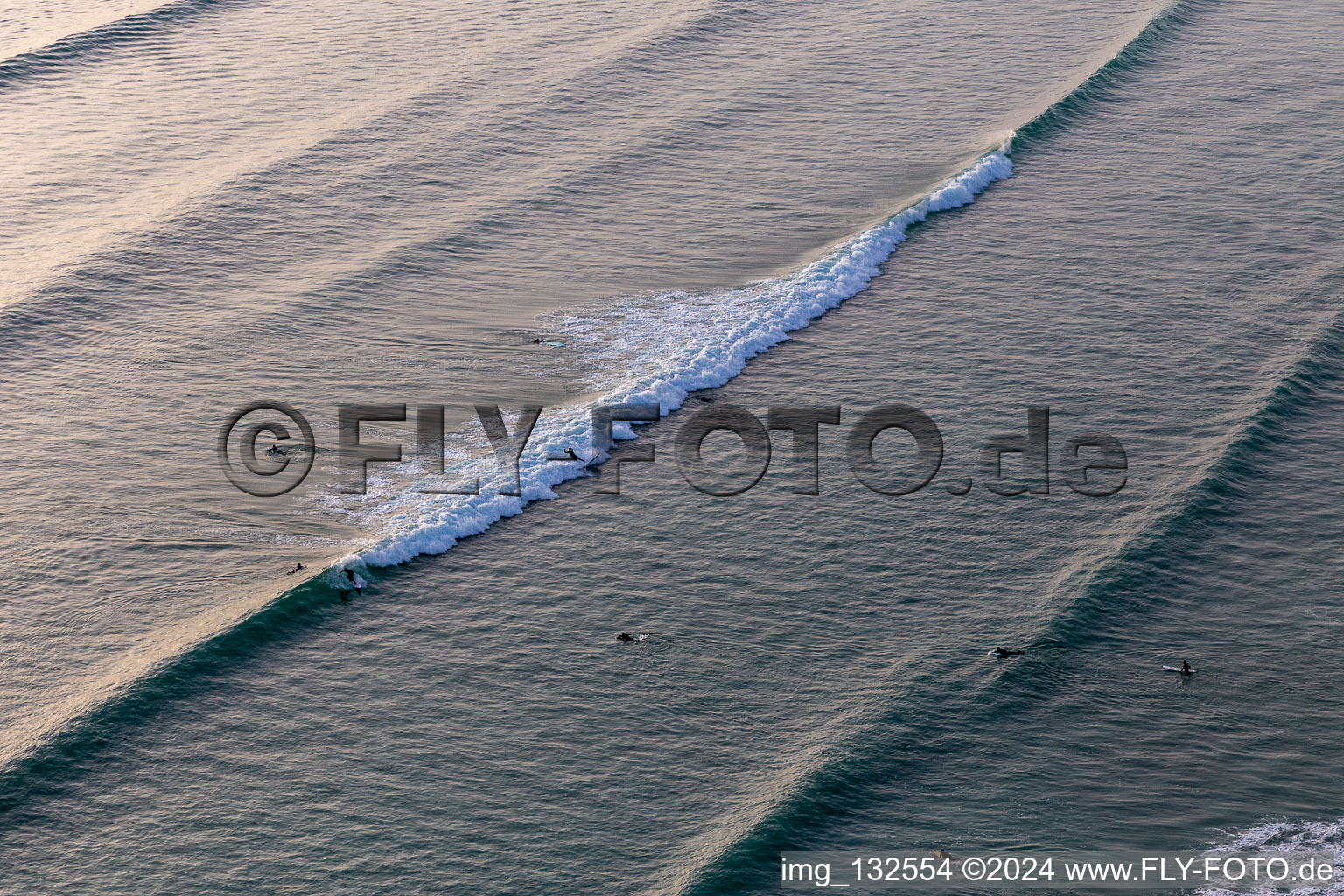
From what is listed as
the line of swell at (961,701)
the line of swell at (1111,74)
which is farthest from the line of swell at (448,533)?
the line of swell at (1111,74)

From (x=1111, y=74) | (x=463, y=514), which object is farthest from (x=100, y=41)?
(x=1111, y=74)

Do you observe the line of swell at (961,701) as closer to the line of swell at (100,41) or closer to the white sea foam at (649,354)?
the white sea foam at (649,354)

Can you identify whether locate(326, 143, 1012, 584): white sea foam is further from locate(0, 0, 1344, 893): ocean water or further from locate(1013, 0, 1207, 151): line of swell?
locate(1013, 0, 1207, 151): line of swell

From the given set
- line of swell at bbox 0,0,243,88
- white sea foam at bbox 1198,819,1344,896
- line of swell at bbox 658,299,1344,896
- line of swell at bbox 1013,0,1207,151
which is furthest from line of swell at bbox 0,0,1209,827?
line of swell at bbox 0,0,243,88

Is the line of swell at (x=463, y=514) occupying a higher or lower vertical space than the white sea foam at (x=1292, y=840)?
higher

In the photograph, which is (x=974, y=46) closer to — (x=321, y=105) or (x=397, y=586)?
(x=321, y=105)

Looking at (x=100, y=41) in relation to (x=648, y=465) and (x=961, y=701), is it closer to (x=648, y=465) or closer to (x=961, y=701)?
(x=648, y=465)
